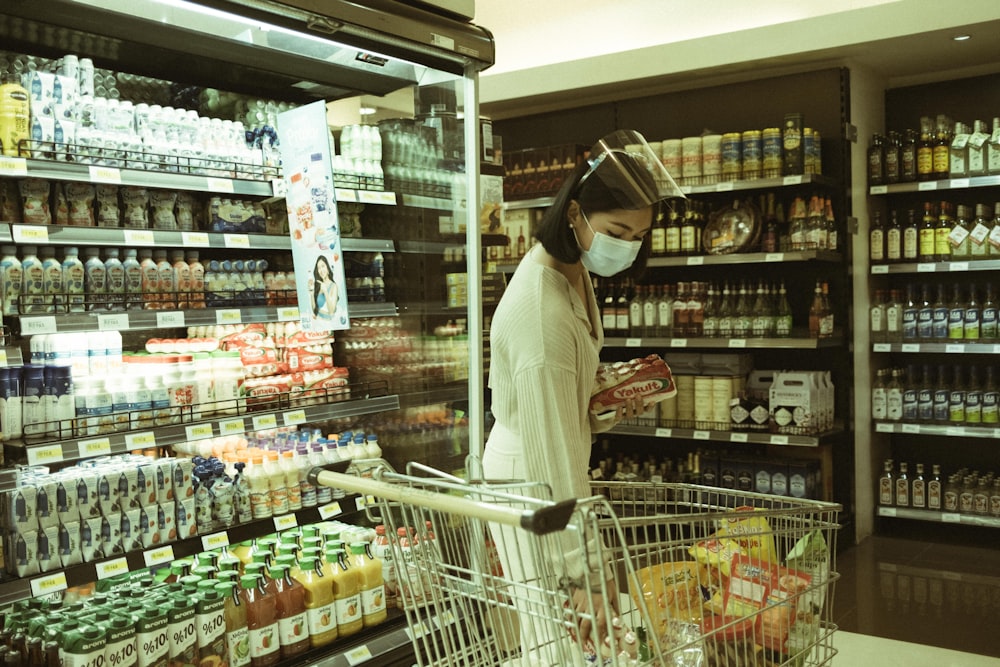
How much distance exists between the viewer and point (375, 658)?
A: 2.75 metres

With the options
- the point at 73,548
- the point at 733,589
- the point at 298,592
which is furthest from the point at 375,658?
the point at 733,589

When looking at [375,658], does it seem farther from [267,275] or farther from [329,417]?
[267,275]

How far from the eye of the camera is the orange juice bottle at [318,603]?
2.76 metres

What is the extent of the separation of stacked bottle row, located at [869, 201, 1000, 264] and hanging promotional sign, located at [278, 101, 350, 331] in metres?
3.61

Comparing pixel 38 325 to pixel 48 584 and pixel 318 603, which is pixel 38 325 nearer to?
pixel 48 584

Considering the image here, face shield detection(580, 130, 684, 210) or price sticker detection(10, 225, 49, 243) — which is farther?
price sticker detection(10, 225, 49, 243)

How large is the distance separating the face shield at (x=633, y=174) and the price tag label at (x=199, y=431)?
143 centimetres

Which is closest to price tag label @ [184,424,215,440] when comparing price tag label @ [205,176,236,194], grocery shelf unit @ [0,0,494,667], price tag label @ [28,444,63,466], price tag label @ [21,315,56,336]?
grocery shelf unit @ [0,0,494,667]

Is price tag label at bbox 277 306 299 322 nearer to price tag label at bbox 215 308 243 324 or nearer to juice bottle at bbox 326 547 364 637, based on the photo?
price tag label at bbox 215 308 243 324

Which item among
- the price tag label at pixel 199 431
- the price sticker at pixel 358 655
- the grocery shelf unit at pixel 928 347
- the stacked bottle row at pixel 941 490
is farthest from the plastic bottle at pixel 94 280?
the stacked bottle row at pixel 941 490

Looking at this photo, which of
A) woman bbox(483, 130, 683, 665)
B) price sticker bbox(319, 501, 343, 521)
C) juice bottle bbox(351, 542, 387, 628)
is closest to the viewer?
woman bbox(483, 130, 683, 665)

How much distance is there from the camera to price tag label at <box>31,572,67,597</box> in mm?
2170

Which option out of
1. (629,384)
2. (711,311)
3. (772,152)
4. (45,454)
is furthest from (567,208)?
(711,311)

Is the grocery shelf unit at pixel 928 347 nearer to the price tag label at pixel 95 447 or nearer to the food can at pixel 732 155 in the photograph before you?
the food can at pixel 732 155
